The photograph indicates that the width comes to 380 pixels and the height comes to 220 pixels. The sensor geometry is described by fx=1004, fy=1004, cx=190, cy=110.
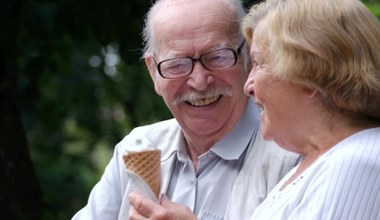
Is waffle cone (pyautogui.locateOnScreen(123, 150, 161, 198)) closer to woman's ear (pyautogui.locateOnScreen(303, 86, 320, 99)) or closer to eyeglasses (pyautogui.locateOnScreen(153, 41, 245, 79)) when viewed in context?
eyeglasses (pyautogui.locateOnScreen(153, 41, 245, 79))

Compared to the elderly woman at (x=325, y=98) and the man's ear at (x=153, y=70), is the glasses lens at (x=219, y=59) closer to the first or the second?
the man's ear at (x=153, y=70)

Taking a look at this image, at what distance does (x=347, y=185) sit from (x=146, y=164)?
824 mm

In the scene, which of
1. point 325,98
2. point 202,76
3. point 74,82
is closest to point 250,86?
point 325,98

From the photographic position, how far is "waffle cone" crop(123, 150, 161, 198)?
10.4ft

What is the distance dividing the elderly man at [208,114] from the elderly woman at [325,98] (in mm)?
488

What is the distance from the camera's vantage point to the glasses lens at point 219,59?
3.29 metres

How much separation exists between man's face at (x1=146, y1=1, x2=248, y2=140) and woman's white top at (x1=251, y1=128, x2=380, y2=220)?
74 cm

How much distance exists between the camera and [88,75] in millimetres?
6461

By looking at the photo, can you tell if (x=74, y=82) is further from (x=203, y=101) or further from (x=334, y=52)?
(x=334, y=52)

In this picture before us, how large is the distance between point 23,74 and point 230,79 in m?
2.80

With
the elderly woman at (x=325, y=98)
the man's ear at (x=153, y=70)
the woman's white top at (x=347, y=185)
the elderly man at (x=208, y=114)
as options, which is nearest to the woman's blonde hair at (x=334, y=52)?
the elderly woman at (x=325, y=98)

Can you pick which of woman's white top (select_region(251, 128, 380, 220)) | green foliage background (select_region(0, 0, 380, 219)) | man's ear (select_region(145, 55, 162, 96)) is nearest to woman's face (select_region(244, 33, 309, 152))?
woman's white top (select_region(251, 128, 380, 220))

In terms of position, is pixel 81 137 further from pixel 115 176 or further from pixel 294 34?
pixel 294 34

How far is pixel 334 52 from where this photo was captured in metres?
2.61
